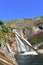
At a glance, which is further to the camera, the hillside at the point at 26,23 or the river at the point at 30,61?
the hillside at the point at 26,23

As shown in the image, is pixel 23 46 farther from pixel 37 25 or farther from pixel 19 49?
pixel 37 25

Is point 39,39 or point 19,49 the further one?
point 39,39

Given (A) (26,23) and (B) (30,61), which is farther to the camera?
(A) (26,23)

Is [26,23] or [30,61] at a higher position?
[26,23]

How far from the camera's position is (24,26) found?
6575 centimetres

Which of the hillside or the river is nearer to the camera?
the river

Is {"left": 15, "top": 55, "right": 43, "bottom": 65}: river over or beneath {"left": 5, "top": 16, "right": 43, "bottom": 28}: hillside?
beneath

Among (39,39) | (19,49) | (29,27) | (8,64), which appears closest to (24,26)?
(29,27)

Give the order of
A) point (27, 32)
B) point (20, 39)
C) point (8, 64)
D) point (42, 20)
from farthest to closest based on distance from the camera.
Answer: point (42, 20) → point (27, 32) → point (20, 39) → point (8, 64)

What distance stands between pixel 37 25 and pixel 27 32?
4478 millimetres

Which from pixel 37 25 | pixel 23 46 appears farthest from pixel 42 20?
pixel 23 46

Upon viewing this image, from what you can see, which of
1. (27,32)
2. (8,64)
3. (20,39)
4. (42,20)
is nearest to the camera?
(8,64)

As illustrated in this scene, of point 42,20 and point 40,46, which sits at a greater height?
point 42,20

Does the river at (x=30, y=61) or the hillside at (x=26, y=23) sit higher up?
→ the hillside at (x=26, y=23)
